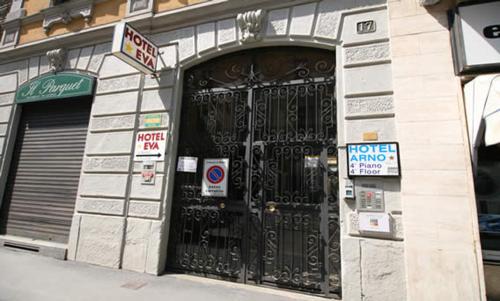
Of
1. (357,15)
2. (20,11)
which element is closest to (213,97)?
(357,15)

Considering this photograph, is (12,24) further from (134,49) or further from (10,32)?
(134,49)

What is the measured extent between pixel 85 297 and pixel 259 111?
3907 mm

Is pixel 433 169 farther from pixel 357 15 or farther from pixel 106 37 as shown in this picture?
pixel 106 37

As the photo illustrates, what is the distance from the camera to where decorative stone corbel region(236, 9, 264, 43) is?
504 centimetres

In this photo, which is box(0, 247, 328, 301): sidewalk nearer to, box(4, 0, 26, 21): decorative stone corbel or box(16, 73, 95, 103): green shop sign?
box(16, 73, 95, 103): green shop sign

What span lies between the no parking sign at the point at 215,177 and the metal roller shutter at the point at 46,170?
318cm

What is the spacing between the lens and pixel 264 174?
4715 millimetres

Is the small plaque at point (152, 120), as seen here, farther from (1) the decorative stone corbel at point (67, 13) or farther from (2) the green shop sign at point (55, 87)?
(1) the decorative stone corbel at point (67, 13)

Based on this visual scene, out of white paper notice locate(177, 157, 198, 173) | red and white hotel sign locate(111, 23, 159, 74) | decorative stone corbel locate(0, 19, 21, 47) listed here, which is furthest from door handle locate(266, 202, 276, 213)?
decorative stone corbel locate(0, 19, 21, 47)

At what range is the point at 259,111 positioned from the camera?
16.4ft

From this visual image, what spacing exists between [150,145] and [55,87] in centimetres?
344

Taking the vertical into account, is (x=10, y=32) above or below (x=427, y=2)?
above

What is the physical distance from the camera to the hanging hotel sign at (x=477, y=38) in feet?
11.8

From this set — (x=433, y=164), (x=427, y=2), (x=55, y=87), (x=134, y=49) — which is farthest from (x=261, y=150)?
(x=55, y=87)
